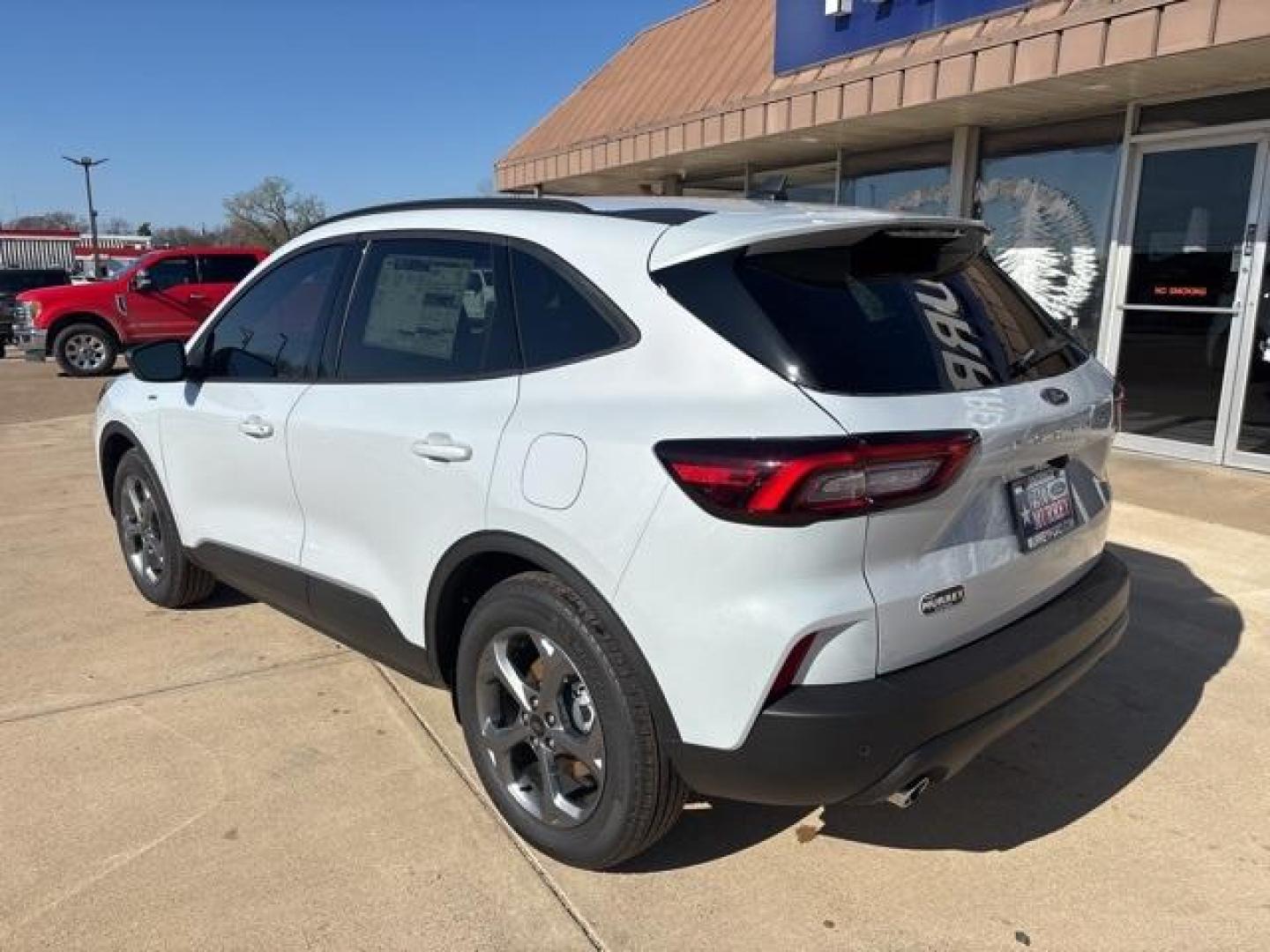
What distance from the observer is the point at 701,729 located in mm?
2137

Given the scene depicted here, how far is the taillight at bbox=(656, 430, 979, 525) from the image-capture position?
1997mm

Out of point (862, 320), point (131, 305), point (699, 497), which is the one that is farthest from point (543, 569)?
point (131, 305)

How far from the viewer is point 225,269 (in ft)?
51.0

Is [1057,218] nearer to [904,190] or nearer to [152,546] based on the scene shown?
[904,190]

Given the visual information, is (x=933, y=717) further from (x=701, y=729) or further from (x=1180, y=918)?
(x=1180, y=918)

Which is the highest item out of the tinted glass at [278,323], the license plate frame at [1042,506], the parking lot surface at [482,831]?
the tinted glass at [278,323]

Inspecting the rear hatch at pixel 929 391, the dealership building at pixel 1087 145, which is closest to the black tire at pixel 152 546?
the rear hatch at pixel 929 391

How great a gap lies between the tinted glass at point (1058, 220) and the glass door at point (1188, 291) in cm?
29

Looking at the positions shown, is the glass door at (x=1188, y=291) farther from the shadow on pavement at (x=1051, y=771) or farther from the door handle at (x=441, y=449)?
the door handle at (x=441, y=449)

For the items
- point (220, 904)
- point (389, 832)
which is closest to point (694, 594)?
point (389, 832)

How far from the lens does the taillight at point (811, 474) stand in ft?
6.55

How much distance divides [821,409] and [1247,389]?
6.52 metres

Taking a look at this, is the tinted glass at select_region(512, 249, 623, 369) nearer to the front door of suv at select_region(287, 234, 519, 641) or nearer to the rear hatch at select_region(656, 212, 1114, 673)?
the front door of suv at select_region(287, 234, 519, 641)

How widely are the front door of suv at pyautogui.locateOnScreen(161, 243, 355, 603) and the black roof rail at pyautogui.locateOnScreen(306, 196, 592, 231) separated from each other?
18cm
